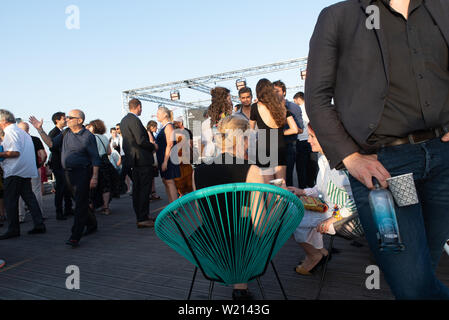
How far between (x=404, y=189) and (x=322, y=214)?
1516 mm

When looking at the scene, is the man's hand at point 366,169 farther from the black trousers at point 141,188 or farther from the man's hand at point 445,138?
the black trousers at point 141,188

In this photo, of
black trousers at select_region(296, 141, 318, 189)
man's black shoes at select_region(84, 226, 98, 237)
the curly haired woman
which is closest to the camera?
the curly haired woman

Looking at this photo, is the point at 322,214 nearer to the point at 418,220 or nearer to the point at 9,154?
the point at 418,220

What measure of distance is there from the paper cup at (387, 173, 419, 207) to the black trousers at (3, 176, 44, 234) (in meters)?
4.79

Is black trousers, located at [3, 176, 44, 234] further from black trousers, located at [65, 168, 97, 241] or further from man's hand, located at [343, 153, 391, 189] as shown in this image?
man's hand, located at [343, 153, 391, 189]

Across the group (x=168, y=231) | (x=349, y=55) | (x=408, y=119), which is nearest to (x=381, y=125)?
(x=408, y=119)

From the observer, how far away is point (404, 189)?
0.97 meters

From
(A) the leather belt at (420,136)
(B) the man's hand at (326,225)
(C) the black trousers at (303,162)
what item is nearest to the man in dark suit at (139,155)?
(C) the black trousers at (303,162)

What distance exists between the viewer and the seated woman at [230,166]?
6.54ft

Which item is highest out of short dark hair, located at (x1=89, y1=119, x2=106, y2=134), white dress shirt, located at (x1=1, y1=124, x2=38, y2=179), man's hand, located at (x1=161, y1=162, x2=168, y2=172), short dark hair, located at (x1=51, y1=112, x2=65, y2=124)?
short dark hair, located at (x1=51, y1=112, x2=65, y2=124)

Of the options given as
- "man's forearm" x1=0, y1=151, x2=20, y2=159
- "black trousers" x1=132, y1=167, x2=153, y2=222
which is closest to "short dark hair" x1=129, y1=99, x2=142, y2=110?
"black trousers" x1=132, y1=167, x2=153, y2=222

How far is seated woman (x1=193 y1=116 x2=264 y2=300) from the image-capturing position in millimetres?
1994

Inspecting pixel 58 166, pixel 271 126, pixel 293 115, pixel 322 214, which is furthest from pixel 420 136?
pixel 58 166

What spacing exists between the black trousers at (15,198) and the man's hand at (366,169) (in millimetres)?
4685
